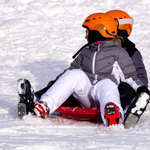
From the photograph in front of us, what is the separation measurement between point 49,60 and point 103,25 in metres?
2.94

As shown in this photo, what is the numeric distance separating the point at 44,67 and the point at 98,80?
286 centimetres

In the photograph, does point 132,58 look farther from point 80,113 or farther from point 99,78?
point 80,113

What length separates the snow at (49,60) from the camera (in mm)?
2205

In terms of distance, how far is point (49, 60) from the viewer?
6.22 metres

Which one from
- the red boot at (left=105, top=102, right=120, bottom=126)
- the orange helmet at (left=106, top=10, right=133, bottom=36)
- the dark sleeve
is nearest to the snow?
the red boot at (left=105, top=102, right=120, bottom=126)

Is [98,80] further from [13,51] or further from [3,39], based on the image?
[3,39]

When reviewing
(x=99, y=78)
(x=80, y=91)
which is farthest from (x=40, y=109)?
(x=99, y=78)

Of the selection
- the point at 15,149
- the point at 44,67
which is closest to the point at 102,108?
the point at 15,149

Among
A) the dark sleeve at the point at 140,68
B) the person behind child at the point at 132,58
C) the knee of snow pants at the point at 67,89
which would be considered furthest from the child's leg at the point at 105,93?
the dark sleeve at the point at 140,68

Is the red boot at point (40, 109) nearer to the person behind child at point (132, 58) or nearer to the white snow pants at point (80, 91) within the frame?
the white snow pants at point (80, 91)

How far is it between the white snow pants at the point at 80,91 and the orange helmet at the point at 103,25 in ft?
1.88

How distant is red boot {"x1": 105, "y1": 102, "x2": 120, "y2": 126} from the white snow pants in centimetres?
7

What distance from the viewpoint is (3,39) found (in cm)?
707

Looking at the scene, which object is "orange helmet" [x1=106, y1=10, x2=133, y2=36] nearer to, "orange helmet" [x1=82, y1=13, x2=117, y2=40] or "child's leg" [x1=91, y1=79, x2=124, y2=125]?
"orange helmet" [x1=82, y1=13, x2=117, y2=40]
